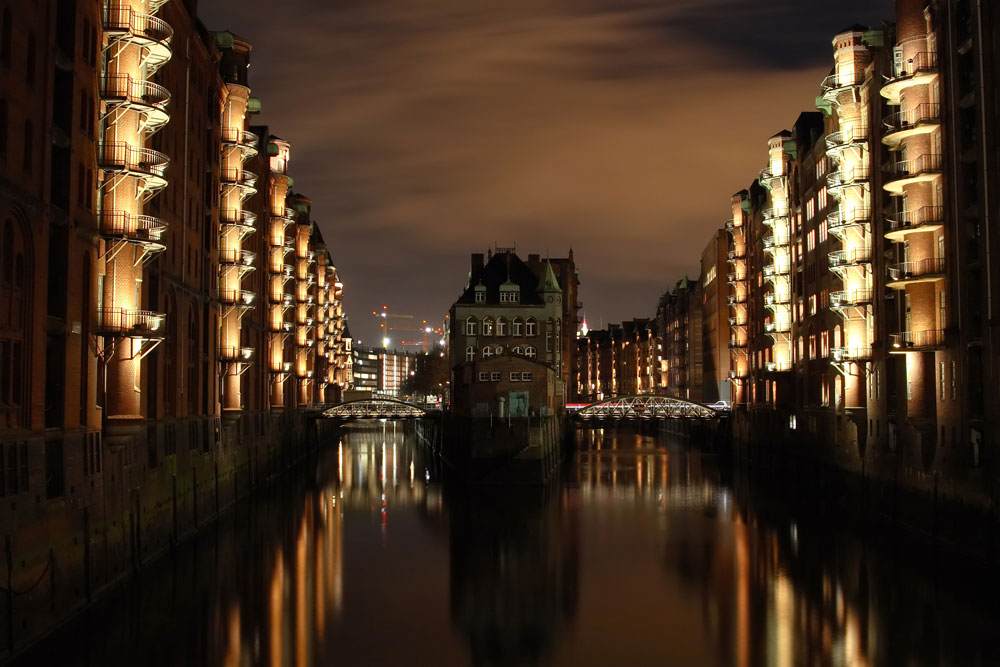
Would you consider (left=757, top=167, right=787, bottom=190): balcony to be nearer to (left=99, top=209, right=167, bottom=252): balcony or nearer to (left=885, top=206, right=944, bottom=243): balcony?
(left=885, top=206, right=944, bottom=243): balcony

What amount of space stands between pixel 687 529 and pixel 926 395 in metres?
12.2

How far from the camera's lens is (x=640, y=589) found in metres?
31.1

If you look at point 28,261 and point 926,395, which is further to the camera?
point 926,395

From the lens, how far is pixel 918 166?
35594 mm

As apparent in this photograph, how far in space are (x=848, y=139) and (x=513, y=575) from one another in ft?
83.9

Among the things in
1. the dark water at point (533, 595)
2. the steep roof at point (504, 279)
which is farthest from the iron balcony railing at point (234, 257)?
the steep roof at point (504, 279)

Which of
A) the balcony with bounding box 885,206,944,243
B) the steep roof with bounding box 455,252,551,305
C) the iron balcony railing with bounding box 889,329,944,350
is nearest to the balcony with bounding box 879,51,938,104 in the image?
the balcony with bounding box 885,206,944,243

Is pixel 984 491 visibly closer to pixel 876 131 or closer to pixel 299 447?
pixel 876 131

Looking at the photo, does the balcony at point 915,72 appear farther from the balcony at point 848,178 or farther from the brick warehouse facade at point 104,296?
the brick warehouse facade at point 104,296

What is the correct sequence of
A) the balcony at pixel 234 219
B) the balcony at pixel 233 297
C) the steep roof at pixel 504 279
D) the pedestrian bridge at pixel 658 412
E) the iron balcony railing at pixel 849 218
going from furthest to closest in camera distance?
the pedestrian bridge at pixel 658 412, the steep roof at pixel 504 279, the balcony at pixel 234 219, the balcony at pixel 233 297, the iron balcony railing at pixel 849 218

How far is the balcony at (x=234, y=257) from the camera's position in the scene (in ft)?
156

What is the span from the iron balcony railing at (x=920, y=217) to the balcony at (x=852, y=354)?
27.7 ft

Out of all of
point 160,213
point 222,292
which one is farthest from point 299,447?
point 160,213

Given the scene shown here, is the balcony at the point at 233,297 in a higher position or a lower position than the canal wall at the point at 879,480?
higher
